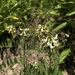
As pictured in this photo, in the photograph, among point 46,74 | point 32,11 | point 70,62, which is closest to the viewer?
point 46,74

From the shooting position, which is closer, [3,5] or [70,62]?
[70,62]

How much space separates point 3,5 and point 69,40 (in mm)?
1111

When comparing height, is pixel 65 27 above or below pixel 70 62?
above

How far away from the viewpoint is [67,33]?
3.59 metres

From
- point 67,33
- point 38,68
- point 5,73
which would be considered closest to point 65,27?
point 67,33

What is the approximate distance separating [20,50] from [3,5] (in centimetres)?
74

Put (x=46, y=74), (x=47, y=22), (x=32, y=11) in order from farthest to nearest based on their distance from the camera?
(x=32, y=11) → (x=47, y=22) → (x=46, y=74)

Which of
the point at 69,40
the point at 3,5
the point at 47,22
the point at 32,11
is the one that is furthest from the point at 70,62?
the point at 3,5

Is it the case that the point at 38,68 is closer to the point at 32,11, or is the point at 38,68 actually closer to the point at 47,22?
the point at 47,22

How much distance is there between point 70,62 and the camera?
11.2 feet

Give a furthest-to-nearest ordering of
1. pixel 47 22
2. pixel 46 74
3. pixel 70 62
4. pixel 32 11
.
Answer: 1. pixel 32 11
2. pixel 47 22
3. pixel 70 62
4. pixel 46 74

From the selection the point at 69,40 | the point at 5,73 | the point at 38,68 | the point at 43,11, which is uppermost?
the point at 38,68

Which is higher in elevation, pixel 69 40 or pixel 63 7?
pixel 63 7

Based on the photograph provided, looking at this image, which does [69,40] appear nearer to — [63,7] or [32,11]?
[63,7]
